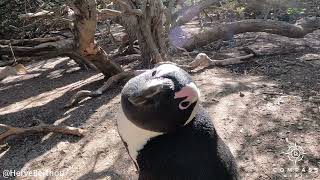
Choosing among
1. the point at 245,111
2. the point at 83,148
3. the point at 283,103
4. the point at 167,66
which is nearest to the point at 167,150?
the point at 167,66

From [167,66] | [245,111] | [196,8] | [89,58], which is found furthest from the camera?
[196,8]

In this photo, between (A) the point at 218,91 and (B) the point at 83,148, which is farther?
(A) the point at 218,91

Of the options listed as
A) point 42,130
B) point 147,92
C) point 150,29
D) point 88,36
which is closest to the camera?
point 147,92

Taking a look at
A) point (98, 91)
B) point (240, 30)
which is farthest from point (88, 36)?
point (240, 30)

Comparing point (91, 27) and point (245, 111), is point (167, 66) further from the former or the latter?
point (91, 27)

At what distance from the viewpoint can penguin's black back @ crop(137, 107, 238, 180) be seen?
1276mm

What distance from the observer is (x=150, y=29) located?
15.8 ft

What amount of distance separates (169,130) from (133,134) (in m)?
0.11

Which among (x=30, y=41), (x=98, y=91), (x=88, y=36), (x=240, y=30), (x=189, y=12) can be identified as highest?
(x=88, y=36)

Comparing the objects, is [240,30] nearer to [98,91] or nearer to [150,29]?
[150,29]

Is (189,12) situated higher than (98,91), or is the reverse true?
(98,91)

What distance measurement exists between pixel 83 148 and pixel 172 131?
2.08 m

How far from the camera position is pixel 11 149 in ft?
11.2

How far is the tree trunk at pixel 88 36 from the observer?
3.77 metres
